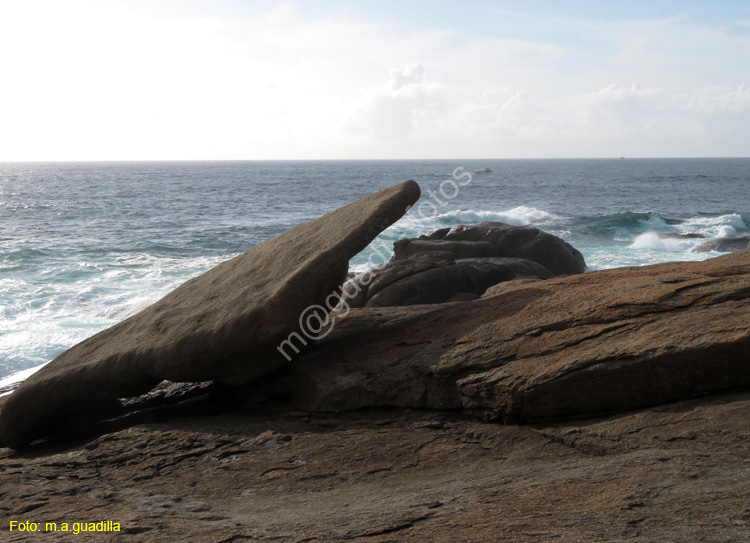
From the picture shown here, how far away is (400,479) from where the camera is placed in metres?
3.99

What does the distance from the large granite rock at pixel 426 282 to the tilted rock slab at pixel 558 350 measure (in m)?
4.11

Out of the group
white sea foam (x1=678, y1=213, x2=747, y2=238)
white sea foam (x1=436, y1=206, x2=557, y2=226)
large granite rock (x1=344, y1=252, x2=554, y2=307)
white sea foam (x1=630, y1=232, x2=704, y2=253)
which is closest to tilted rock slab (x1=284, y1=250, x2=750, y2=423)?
large granite rock (x1=344, y1=252, x2=554, y2=307)

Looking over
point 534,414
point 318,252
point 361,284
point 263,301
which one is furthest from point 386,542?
point 361,284

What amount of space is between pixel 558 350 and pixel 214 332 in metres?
2.80

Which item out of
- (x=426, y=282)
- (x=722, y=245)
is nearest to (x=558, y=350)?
(x=426, y=282)

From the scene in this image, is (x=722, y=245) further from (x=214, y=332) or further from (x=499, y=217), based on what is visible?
(x=214, y=332)

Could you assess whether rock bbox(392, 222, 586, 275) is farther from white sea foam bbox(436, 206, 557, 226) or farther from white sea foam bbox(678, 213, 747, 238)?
white sea foam bbox(436, 206, 557, 226)

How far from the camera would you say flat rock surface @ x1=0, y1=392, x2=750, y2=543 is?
9.45 ft

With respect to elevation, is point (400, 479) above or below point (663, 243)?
below

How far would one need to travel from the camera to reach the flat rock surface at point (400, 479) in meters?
2.88

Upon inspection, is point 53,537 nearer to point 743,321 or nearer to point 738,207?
point 743,321

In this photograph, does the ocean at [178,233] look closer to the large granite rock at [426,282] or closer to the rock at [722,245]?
the rock at [722,245]

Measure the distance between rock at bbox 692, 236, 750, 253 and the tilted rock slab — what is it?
18.4 m

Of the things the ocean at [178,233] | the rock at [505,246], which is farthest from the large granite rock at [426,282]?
the ocean at [178,233]
